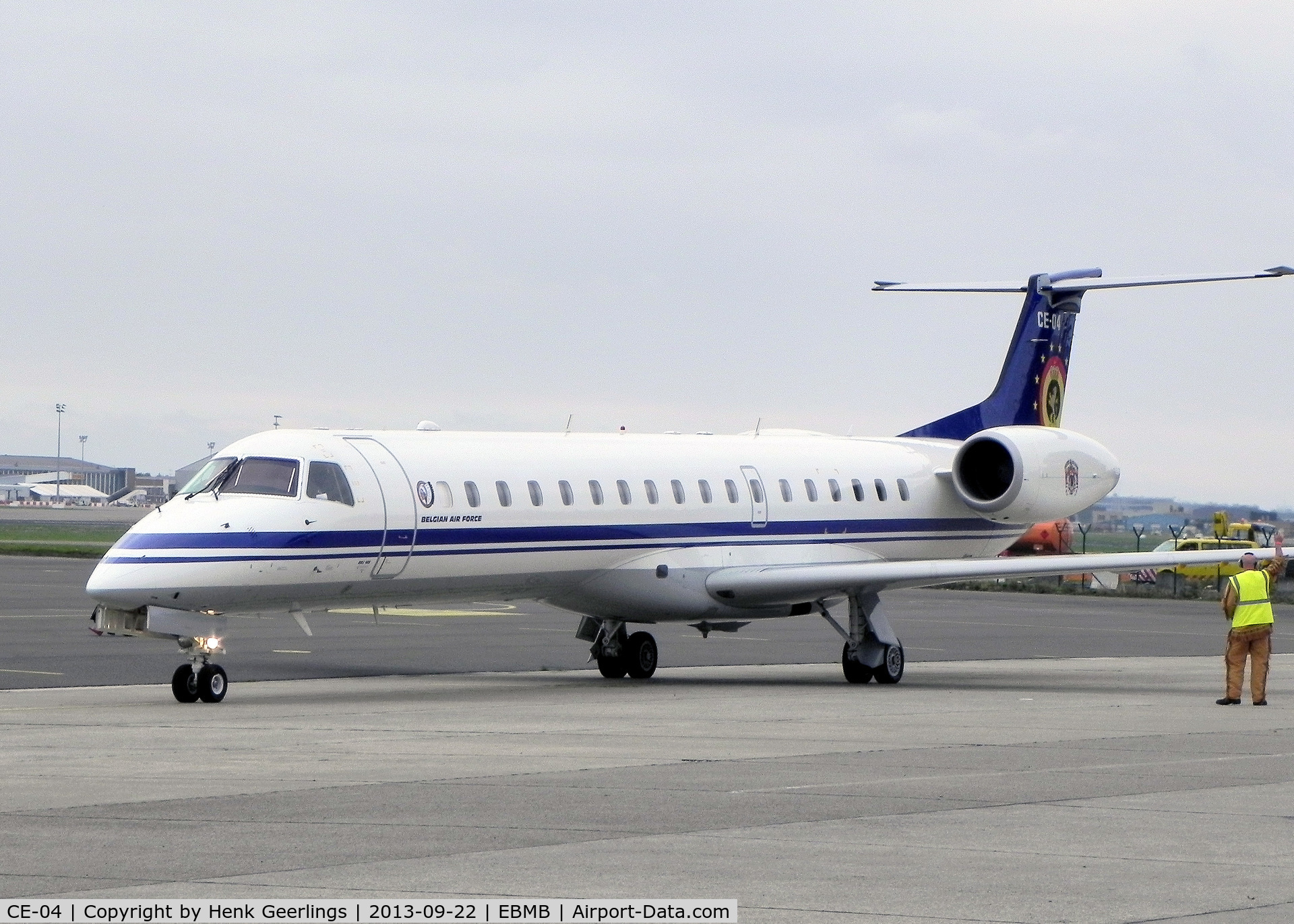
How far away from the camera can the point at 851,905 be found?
880 centimetres

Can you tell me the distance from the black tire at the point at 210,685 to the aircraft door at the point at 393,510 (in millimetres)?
1988

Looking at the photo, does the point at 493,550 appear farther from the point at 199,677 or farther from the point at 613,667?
the point at 613,667

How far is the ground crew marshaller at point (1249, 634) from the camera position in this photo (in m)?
21.1

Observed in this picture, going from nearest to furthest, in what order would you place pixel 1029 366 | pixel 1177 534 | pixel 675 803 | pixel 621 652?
pixel 675 803
pixel 621 652
pixel 1029 366
pixel 1177 534

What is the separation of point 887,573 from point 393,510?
638 cm

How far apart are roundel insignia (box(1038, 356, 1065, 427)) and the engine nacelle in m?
1.69

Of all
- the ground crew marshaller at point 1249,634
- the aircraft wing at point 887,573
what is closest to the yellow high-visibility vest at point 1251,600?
the ground crew marshaller at point 1249,634

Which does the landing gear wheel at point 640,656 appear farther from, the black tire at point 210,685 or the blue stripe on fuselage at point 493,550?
the black tire at point 210,685

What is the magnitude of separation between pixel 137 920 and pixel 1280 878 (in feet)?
17.8

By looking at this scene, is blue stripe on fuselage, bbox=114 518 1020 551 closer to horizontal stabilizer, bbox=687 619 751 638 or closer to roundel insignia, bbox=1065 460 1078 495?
roundel insignia, bbox=1065 460 1078 495

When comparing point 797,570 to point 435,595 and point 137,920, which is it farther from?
point 137,920

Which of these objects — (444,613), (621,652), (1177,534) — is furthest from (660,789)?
(1177,534)

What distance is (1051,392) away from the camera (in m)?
30.3

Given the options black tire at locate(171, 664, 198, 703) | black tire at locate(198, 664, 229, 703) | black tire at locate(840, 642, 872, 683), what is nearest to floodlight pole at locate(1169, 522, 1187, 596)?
black tire at locate(840, 642, 872, 683)
